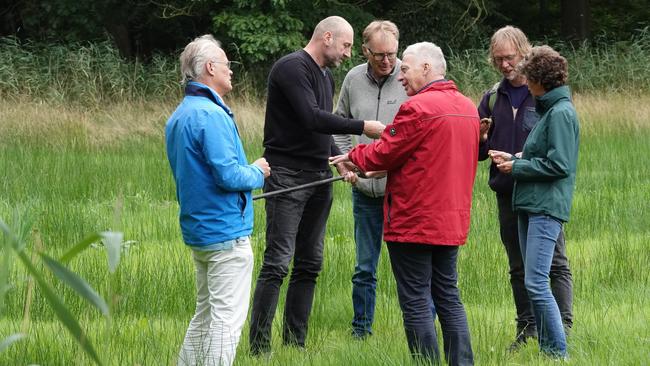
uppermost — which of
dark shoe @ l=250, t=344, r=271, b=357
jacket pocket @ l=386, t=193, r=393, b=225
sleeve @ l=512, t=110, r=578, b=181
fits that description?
sleeve @ l=512, t=110, r=578, b=181

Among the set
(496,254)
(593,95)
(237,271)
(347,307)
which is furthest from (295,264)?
(593,95)

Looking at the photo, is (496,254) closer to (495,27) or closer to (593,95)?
(593,95)

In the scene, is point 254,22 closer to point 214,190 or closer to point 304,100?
point 304,100

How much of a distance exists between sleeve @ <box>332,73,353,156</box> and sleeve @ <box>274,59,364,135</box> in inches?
22.8

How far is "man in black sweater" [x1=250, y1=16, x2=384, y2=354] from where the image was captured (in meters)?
5.50

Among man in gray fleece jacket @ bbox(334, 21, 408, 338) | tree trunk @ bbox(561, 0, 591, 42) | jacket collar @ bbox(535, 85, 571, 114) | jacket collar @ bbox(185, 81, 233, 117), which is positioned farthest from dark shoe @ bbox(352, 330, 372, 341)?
tree trunk @ bbox(561, 0, 591, 42)

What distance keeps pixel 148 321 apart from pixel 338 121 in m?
1.52

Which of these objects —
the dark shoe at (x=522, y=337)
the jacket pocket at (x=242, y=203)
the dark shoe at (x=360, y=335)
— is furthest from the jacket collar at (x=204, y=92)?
the dark shoe at (x=522, y=337)

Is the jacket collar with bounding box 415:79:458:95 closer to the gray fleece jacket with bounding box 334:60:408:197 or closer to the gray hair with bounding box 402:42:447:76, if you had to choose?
the gray hair with bounding box 402:42:447:76

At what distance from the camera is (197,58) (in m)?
4.70

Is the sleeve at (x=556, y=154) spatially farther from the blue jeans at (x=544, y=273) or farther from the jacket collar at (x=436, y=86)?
the jacket collar at (x=436, y=86)

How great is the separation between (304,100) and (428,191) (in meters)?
1.03

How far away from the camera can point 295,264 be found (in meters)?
5.82

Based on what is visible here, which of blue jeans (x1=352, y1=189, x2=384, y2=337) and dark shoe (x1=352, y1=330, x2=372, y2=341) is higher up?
blue jeans (x1=352, y1=189, x2=384, y2=337)
